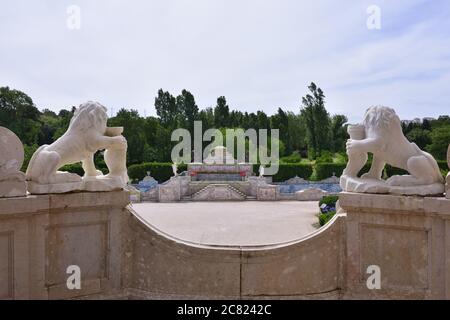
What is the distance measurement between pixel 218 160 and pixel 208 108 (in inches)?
1326

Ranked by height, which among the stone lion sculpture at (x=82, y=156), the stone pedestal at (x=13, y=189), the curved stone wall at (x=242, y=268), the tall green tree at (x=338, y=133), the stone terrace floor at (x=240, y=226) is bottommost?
the stone terrace floor at (x=240, y=226)

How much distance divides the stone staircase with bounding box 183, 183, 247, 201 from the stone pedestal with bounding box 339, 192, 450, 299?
735 inches

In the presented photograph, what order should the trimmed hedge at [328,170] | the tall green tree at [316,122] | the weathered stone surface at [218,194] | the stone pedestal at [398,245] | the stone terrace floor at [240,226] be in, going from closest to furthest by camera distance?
1. the stone pedestal at [398,245]
2. the stone terrace floor at [240,226]
3. the weathered stone surface at [218,194]
4. the trimmed hedge at [328,170]
5. the tall green tree at [316,122]

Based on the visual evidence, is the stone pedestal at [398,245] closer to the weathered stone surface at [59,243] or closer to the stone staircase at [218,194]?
the weathered stone surface at [59,243]

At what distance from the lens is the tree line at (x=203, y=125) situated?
135ft

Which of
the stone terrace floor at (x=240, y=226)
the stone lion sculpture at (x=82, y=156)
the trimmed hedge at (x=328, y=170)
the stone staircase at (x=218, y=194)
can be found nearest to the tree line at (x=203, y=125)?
the trimmed hedge at (x=328, y=170)

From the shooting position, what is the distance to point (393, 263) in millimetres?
4520

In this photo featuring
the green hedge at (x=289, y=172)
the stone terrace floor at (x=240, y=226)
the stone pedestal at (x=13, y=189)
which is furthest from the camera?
the green hedge at (x=289, y=172)

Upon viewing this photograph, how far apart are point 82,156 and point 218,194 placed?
1890 cm

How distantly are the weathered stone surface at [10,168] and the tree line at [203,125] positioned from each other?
3445cm

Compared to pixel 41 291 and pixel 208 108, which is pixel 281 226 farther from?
pixel 208 108

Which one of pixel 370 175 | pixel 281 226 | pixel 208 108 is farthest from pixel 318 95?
pixel 370 175

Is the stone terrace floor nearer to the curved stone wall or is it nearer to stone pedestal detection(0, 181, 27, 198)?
the curved stone wall
